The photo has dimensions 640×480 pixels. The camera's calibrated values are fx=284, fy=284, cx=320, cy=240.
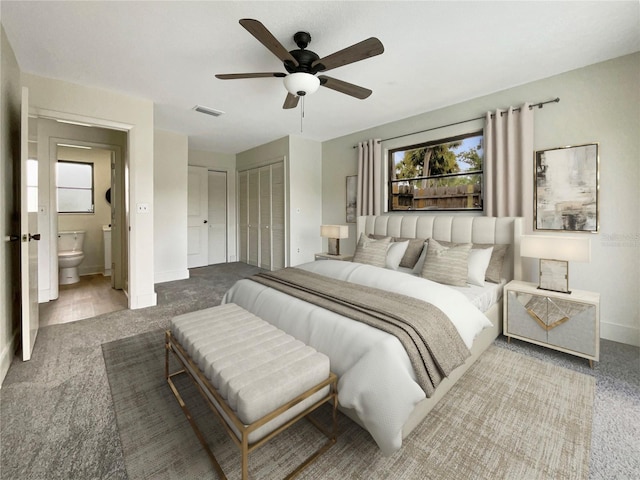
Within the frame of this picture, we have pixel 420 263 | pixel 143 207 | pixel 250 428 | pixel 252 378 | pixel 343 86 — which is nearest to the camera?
pixel 250 428

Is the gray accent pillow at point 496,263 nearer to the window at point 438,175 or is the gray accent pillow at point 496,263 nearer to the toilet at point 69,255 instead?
the window at point 438,175

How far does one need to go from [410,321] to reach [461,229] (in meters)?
2.07

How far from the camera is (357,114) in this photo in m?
4.00

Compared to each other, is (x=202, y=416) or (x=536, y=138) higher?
(x=536, y=138)

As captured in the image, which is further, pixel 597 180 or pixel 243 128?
pixel 243 128

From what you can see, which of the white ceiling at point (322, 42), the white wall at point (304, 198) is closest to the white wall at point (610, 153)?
the white ceiling at point (322, 42)

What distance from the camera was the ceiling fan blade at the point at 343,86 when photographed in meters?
2.34

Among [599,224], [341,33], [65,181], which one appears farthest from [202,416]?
[65,181]

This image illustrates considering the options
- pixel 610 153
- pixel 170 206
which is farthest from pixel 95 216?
pixel 610 153

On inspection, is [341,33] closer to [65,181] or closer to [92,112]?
[92,112]

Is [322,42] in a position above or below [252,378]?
above

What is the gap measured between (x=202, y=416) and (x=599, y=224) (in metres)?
3.60

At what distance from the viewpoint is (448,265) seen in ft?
8.77

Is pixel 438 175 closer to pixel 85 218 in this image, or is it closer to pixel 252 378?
pixel 252 378
